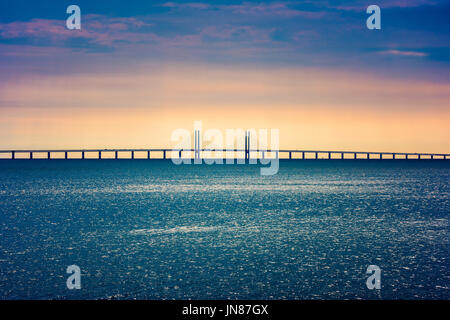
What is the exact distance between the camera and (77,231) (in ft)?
79.8

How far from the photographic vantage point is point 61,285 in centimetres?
1349

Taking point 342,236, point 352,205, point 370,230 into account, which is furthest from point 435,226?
point 352,205

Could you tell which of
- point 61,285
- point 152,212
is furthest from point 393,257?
point 152,212

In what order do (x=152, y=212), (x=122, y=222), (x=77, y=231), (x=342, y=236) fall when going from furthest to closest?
(x=152, y=212) < (x=122, y=222) < (x=77, y=231) < (x=342, y=236)

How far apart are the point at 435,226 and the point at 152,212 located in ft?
55.1

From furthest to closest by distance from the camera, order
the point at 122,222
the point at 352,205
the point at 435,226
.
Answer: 1. the point at 352,205
2. the point at 122,222
3. the point at 435,226
